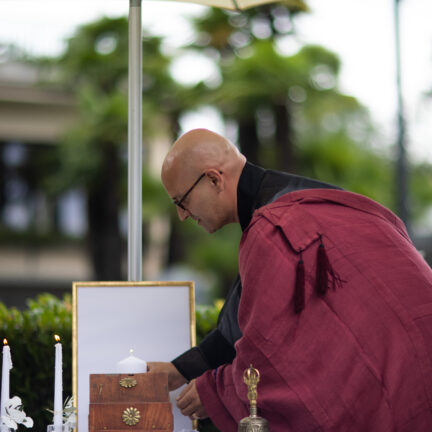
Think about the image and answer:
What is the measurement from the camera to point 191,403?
280 cm

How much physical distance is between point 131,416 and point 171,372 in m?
0.59

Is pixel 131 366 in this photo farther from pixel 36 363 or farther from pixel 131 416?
pixel 36 363

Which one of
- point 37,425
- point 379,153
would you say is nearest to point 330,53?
point 379,153

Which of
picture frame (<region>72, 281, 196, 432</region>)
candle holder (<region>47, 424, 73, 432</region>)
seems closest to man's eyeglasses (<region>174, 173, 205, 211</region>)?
picture frame (<region>72, 281, 196, 432</region>)

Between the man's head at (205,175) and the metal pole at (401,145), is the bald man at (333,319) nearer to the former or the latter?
the man's head at (205,175)

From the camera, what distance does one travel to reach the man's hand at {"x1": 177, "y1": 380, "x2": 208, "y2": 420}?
2.78 meters

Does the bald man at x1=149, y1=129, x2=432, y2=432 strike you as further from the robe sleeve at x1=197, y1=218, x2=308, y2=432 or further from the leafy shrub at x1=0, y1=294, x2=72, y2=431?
the leafy shrub at x1=0, y1=294, x2=72, y2=431

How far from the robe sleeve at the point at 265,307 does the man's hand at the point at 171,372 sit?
0.55 m

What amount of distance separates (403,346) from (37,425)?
6.38 feet

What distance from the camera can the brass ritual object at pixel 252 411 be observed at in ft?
7.44

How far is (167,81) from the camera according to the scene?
16219mm

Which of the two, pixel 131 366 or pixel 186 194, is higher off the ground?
pixel 186 194

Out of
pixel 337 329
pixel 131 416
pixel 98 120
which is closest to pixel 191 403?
pixel 131 416

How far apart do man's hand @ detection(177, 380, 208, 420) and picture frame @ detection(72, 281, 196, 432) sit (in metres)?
0.39
